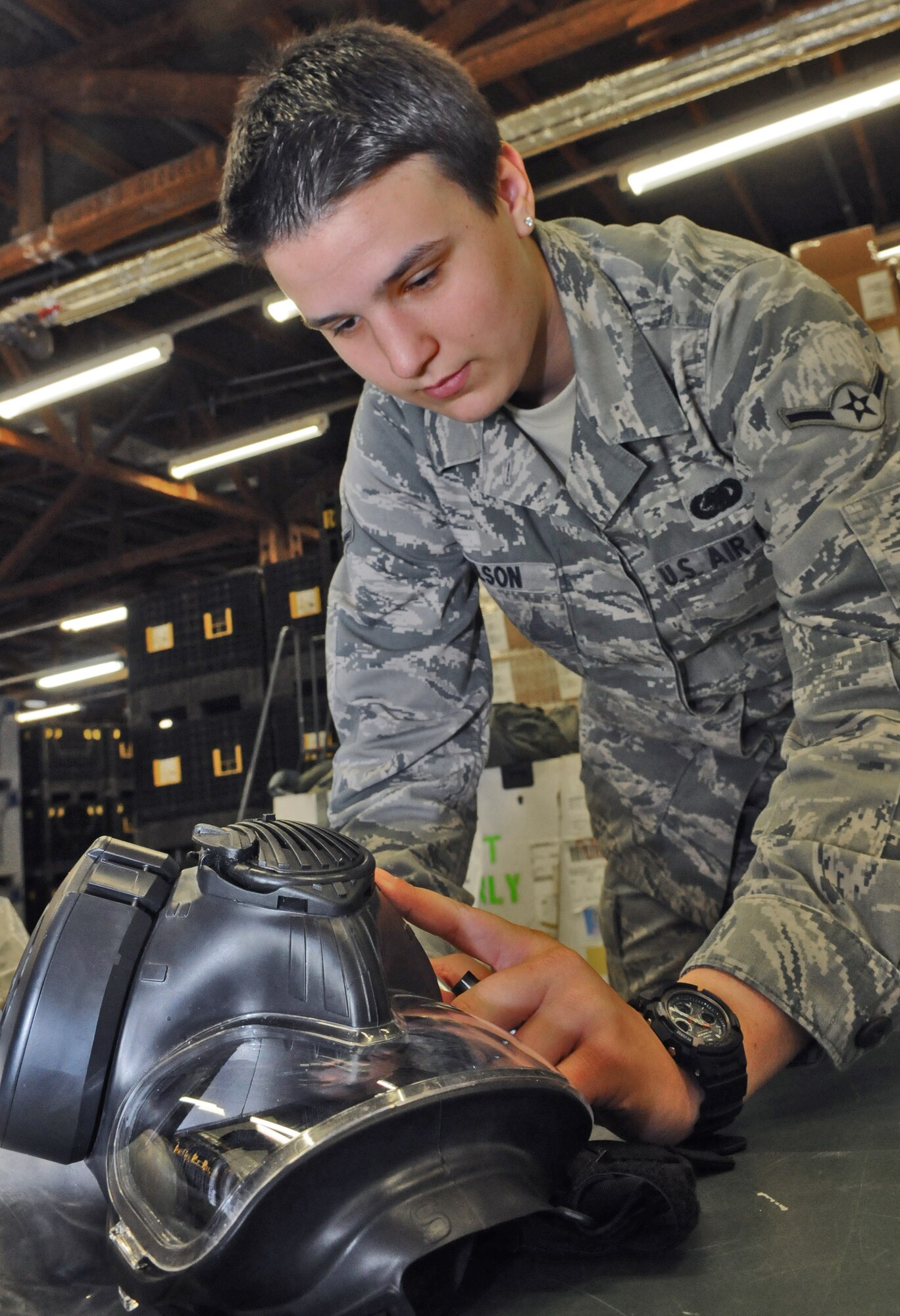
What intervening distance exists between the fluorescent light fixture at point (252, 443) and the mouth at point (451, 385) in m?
5.88

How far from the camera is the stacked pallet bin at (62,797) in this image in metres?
7.14

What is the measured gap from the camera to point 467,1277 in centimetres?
47

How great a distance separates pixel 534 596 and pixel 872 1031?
60 centimetres

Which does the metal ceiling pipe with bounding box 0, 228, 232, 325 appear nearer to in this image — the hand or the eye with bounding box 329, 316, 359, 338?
the eye with bounding box 329, 316, 359, 338

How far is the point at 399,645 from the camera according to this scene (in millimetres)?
1209

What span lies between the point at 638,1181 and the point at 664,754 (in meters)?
0.95

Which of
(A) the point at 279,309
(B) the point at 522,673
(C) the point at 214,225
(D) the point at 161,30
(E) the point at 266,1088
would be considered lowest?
(E) the point at 266,1088

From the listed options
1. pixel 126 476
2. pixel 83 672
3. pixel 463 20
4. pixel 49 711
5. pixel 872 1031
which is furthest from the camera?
pixel 49 711

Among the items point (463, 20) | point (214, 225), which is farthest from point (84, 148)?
point (214, 225)

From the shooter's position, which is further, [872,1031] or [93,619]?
[93,619]

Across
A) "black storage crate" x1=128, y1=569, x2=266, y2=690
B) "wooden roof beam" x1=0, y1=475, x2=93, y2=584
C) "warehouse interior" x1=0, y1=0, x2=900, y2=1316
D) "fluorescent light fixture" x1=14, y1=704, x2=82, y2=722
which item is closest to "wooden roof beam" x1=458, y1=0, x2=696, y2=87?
"warehouse interior" x1=0, y1=0, x2=900, y2=1316

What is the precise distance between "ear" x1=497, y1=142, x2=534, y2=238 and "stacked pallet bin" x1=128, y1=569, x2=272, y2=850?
14.3 ft

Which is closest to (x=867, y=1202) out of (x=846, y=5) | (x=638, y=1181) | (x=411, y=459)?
(x=638, y=1181)

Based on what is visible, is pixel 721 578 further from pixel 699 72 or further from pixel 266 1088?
pixel 699 72
